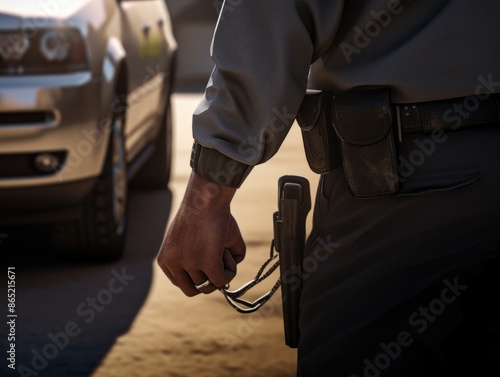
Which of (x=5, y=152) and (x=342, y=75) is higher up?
(x=342, y=75)

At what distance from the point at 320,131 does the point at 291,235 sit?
0.22m

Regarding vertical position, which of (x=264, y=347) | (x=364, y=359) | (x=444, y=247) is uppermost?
(x=444, y=247)

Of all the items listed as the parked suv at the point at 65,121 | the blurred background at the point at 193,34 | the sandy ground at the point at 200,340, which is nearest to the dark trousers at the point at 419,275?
the sandy ground at the point at 200,340

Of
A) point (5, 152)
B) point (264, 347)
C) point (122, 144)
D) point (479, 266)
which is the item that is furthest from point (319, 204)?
point (122, 144)

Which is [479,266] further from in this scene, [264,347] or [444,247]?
[264,347]

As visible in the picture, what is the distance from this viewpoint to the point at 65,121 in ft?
15.7

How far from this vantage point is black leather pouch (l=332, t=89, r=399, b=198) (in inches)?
76.7

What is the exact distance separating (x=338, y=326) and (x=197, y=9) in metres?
15.4

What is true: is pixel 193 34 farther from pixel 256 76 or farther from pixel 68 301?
pixel 256 76

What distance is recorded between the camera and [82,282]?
5121mm

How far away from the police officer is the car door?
3.67 meters

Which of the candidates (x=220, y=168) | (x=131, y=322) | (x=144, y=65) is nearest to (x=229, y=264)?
(x=220, y=168)

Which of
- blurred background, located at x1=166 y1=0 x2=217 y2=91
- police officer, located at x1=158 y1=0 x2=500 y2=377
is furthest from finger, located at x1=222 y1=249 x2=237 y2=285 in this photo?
blurred background, located at x1=166 y1=0 x2=217 y2=91

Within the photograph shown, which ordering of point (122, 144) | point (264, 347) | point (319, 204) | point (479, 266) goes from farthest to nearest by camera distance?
point (122, 144)
point (264, 347)
point (319, 204)
point (479, 266)
